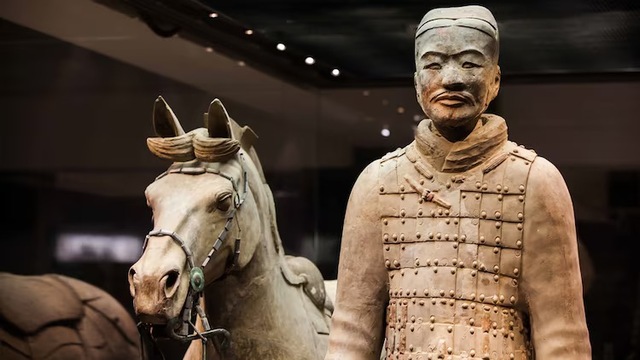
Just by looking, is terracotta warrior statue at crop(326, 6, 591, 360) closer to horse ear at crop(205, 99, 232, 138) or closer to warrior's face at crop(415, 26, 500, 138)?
warrior's face at crop(415, 26, 500, 138)

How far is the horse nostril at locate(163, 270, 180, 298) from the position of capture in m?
5.46

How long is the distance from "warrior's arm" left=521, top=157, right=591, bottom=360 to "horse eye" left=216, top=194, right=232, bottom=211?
63.7 inches

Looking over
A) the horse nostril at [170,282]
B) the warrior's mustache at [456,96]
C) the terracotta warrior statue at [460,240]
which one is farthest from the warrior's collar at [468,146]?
the horse nostril at [170,282]

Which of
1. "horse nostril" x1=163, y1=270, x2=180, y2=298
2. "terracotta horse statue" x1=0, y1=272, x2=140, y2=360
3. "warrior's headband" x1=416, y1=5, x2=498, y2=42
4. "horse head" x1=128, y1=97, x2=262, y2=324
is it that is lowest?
"terracotta horse statue" x1=0, y1=272, x2=140, y2=360

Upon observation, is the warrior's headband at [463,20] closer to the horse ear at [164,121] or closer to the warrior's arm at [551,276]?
the warrior's arm at [551,276]

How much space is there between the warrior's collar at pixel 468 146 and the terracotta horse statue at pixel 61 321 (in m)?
3.45

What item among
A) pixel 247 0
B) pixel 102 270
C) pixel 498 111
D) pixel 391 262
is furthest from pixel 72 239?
pixel 391 262

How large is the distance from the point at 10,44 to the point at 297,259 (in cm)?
234

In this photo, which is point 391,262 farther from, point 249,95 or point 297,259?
point 249,95

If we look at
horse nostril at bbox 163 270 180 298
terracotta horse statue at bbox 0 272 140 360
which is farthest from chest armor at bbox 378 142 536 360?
terracotta horse statue at bbox 0 272 140 360

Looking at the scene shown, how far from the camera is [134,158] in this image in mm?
8039

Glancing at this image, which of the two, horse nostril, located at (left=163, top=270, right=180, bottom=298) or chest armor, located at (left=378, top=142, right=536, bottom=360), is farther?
horse nostril, located at (left=163, top=270, right=180, bottom=298)

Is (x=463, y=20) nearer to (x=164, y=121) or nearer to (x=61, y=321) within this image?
(x=164, y=121)

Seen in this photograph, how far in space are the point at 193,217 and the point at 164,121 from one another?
0.61m
